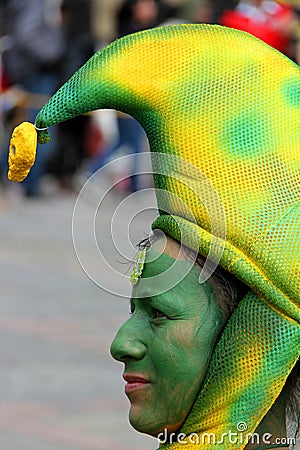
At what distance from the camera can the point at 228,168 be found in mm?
2000

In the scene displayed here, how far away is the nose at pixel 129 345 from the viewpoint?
2.08 metres

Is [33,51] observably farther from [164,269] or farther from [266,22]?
[164,269]

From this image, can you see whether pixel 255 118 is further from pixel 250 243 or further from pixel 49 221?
pixel 49 221

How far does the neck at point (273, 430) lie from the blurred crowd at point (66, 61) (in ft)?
24.4

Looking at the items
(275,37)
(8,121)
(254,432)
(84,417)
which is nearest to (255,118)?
(254,432)

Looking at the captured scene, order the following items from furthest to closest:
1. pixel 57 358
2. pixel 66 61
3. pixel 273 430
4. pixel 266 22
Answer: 1. pixel 66 61
2. pixel 266 22
3. pixel 57 358
4. pixel 273 430

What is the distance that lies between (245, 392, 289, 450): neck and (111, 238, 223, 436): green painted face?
0.46 ft

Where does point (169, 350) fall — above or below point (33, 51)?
below

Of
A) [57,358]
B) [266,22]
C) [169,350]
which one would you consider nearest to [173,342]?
[169,350]

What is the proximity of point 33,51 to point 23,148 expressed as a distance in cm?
894

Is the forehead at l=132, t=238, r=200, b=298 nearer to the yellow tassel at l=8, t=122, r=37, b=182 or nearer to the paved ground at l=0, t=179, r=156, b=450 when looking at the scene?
the paved ground at l=0, t=179, r=156, b=450

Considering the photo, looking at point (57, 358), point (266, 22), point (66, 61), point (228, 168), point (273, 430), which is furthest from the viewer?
point (66, 61)

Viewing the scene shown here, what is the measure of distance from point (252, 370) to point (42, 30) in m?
9.14

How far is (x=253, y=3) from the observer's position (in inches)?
361
